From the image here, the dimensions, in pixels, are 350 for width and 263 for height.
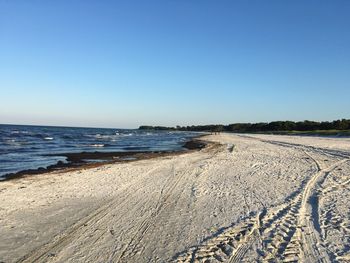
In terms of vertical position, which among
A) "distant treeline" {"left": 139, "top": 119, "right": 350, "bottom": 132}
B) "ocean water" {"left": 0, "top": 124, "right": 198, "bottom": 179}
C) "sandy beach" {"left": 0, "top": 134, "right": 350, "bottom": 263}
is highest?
"distant treeline" {"left": 139, "top": 119, "right": 350, "bottom": 132}

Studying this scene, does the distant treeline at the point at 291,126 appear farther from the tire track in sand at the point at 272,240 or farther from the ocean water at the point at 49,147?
the tire track in sand at the point at 272,240

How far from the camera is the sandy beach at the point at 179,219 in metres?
5.63

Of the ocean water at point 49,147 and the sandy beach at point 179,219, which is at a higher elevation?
the sandy beach at point 179,219

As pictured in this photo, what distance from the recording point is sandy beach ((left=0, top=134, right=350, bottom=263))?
5.63 m

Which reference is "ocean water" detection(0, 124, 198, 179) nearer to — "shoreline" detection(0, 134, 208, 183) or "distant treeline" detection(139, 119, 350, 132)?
"shoreline" detection(0, 134, 208, 183)

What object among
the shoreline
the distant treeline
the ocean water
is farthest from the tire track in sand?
the distant treeline

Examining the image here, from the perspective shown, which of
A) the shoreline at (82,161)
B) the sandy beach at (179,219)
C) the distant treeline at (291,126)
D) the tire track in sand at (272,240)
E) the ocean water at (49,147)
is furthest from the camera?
the distant treeline at (291,126)

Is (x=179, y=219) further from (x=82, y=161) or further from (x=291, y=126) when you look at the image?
(x=291, y=126)

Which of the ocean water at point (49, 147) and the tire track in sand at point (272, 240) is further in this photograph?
the ocean water at point (49, 147)

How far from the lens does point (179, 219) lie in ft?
25.0

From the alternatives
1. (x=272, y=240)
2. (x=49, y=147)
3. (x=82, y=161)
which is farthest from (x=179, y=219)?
(x=49, y=147)

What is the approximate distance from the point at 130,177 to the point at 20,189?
170 inches

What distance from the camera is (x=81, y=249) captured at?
5.89 m

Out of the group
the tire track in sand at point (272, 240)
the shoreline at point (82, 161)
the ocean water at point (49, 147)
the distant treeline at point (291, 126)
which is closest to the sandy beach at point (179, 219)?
the tire track in sand at point (272, 240)
